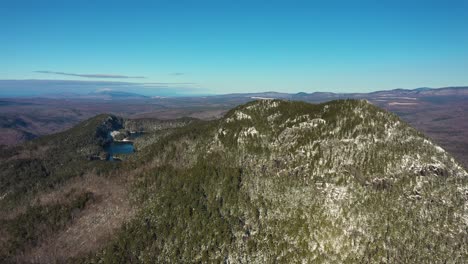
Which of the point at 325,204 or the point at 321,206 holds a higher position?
the point at 325,204

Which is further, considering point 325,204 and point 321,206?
point 321,206

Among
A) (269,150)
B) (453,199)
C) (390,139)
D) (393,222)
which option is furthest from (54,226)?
(453,199)

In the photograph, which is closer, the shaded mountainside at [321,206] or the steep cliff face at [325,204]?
the steep cliff face at [325,204]

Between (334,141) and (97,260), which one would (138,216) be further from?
(334,141)

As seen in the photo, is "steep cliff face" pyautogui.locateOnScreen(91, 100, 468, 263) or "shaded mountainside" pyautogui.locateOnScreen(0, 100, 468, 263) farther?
"shaded mountainside" pyautogui.locateOnScreen(0, 100, 468, 263)
